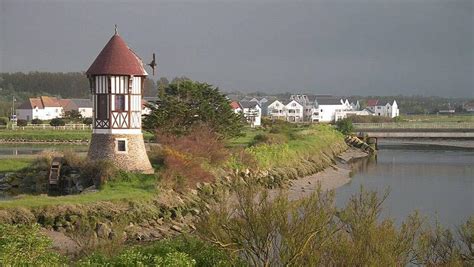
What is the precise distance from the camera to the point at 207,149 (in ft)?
118

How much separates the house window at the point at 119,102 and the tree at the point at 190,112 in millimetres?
6561

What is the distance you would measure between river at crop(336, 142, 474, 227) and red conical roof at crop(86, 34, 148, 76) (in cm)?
1266

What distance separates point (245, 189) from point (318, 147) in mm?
42242

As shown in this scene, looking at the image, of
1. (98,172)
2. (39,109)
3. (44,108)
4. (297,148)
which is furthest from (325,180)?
(44,108)

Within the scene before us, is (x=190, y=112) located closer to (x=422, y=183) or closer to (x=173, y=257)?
(x=422, y=183)

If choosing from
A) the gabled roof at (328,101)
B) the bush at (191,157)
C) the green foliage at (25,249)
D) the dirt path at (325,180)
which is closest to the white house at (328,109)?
the gabled roof at (328,101)

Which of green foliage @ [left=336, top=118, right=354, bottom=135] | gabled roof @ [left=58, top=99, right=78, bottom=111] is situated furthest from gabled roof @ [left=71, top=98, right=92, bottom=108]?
green foliage @ [left=336, top=118, right=354, bottom=135]

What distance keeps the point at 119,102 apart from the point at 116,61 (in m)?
2.08

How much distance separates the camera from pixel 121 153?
3180cm

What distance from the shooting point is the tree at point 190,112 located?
3984 centimetres

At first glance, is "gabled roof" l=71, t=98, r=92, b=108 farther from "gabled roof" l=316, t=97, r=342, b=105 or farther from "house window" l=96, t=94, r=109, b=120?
"house window" l=96, t=94, r=109, b=120

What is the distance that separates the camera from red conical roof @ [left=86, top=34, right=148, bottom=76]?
31.6m

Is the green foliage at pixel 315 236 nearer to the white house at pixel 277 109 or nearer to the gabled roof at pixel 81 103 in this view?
the gabled roof at pixel 81 103

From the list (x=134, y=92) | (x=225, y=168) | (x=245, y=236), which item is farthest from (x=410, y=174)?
(x=245, y=236)
